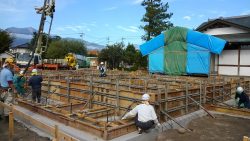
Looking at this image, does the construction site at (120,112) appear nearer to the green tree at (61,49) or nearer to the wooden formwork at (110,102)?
the wooden formwork at (110,102)

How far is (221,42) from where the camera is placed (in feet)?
56.8

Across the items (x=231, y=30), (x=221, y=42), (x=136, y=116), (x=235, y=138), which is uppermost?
(x=231, y=30)

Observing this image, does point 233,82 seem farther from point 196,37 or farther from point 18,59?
point 18,59

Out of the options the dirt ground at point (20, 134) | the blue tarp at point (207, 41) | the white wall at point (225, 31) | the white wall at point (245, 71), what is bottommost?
the dirt ground at point (20, 134)

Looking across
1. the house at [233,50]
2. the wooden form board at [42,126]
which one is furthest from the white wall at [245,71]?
the wooden form board at [42,126]

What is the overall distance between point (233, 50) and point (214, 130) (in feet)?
38.0

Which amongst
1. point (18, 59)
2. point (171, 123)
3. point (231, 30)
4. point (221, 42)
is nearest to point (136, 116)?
point (171, 123)

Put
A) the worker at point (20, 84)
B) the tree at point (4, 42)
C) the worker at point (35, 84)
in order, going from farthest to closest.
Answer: the tree at point (4, 42) → the worker at point (20, 84) → the worker at point (35, 84)

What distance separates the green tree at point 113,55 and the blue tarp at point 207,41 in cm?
2698

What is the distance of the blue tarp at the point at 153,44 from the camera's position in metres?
20.9

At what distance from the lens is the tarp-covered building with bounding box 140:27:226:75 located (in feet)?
59.4

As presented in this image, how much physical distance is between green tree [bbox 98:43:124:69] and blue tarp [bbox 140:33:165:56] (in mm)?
23987

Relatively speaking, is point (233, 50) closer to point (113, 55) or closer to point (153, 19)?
point (153, 19)

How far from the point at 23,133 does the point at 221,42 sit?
14037 mm
